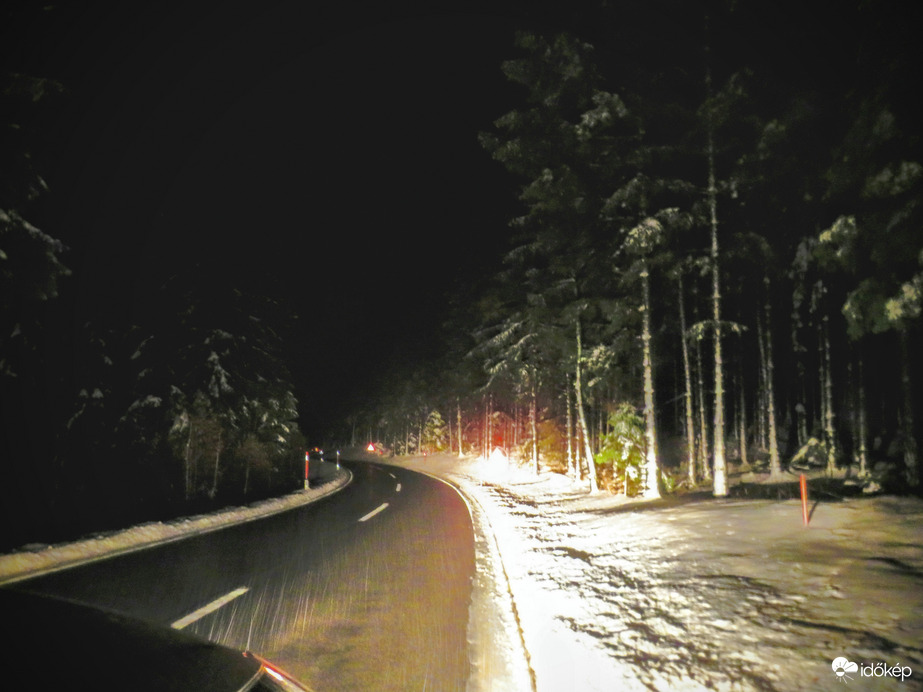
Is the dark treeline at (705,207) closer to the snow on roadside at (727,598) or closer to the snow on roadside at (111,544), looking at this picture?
the snow on roadside at (727,598)

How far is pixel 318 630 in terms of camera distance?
17.7 ft

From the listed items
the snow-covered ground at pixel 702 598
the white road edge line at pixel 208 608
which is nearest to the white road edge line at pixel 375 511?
the snow-covered ground at pixel 702 598

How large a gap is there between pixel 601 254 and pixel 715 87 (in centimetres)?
532


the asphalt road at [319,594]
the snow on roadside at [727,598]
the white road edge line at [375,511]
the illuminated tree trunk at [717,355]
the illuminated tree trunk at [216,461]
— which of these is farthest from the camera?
the illuminated tree trunk at [216,461]

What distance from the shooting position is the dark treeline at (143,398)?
17.4 m

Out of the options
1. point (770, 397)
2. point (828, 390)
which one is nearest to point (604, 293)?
point (770, 397)

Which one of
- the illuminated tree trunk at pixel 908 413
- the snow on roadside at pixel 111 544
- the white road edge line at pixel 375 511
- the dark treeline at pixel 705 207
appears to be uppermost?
the dark treeline at pixel 705 207

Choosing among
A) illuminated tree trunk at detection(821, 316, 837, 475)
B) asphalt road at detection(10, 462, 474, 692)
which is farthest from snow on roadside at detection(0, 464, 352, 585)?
illuminated tree trunk at detection(821, 316, 837, 475)

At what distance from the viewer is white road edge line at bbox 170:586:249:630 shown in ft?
17.9

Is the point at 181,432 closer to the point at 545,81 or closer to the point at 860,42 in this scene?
the point at 545,81

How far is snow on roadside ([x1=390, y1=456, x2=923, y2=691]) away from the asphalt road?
1013 mm

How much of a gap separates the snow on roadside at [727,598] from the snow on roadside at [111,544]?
7111 millimetres

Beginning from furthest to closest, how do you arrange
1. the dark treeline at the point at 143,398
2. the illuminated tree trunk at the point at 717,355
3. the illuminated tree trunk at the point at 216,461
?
the illuminated tree trunk at the point at 216,461, the dark treeline at the point at 143,398, the illuminated tree trunk at the point at 717,355

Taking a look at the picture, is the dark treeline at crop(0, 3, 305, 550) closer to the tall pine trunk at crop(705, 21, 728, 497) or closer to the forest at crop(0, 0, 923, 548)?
the forest at crop(0, 0, 923, 548)
